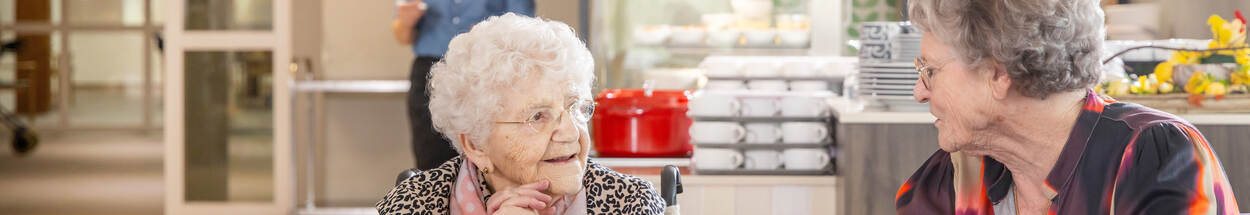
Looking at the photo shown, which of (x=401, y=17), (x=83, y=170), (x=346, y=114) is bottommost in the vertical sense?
(x=83, y=170)

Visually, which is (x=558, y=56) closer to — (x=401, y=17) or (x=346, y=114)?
(x=401, y=17)

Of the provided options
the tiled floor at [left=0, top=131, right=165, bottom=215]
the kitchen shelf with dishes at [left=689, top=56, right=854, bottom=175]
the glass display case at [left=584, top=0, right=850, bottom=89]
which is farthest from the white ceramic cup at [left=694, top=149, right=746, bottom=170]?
the tiled floor at [left=0, top=131, right=165, bottom=215]

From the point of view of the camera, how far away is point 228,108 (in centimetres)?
477

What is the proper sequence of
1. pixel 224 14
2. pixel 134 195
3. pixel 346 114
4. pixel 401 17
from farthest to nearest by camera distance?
1. pixel 134 195
2. pixel 346 114
3. pixel 224 14
4. pixel 401 17

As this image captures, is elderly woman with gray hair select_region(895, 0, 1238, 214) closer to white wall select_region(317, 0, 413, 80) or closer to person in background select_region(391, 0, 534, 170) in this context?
person in background select_region(391, 0, 534, 170)

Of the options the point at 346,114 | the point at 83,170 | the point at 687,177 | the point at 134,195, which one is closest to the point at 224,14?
the point at 346,114

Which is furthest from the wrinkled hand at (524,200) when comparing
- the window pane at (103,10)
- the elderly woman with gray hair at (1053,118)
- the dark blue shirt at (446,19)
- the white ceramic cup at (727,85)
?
the window pane at (103,10)

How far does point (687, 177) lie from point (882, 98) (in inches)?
18.9

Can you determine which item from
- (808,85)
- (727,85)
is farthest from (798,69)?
(727,85)

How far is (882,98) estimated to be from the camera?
2646 mm

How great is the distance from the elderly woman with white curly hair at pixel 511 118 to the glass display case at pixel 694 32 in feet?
6.98

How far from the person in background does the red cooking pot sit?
748 millimetres

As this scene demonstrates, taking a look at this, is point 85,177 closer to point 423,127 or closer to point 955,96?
point 423,127

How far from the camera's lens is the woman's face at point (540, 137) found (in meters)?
1.46
